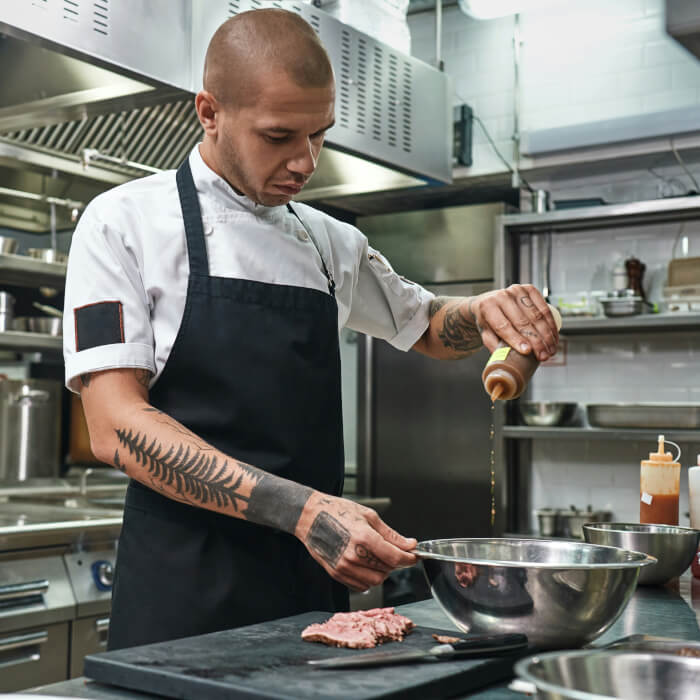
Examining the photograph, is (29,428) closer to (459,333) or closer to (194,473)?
(459,333)

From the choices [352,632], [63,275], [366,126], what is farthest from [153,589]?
[63,275]

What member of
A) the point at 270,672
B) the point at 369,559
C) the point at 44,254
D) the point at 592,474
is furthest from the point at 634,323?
the point at 270,672

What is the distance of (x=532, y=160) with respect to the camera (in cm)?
484

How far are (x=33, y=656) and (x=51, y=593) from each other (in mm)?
186

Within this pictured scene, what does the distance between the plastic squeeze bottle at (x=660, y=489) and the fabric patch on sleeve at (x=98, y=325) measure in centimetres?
113

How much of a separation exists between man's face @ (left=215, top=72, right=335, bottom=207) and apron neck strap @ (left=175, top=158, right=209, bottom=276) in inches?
3.1

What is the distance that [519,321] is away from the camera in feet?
5.22

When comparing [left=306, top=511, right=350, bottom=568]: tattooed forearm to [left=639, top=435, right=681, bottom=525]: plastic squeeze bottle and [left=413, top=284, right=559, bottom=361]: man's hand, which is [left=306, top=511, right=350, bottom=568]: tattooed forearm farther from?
[left=639, top=435, right=681, bottom=525]: plastic squeeze bottle

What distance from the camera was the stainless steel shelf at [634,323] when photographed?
13.7 ft

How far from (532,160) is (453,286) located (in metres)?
0.73

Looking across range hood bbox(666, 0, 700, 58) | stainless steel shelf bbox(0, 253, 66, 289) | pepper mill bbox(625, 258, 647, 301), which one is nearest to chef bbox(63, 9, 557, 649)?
range hood bbox(666, 0, 700, 58)

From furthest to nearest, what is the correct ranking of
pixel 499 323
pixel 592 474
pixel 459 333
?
pixel 592 474
pixel 459 333
pixel 499 323

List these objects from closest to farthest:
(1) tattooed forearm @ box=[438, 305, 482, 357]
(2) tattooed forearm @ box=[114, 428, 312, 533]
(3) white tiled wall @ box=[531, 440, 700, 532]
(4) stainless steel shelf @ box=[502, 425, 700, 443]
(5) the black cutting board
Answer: (5) the black cutting board, (2) tattooed forearm @ box=[114, 428, 312, 533], (1) tattooed forearm @ box=[438, 305, 482, 357], (4) stainless steel shelf @ box=[502, 425, 700, 443], (3) white tiled wall @ box=[531, 440, 700, 532]

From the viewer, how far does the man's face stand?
1585 millimetres
